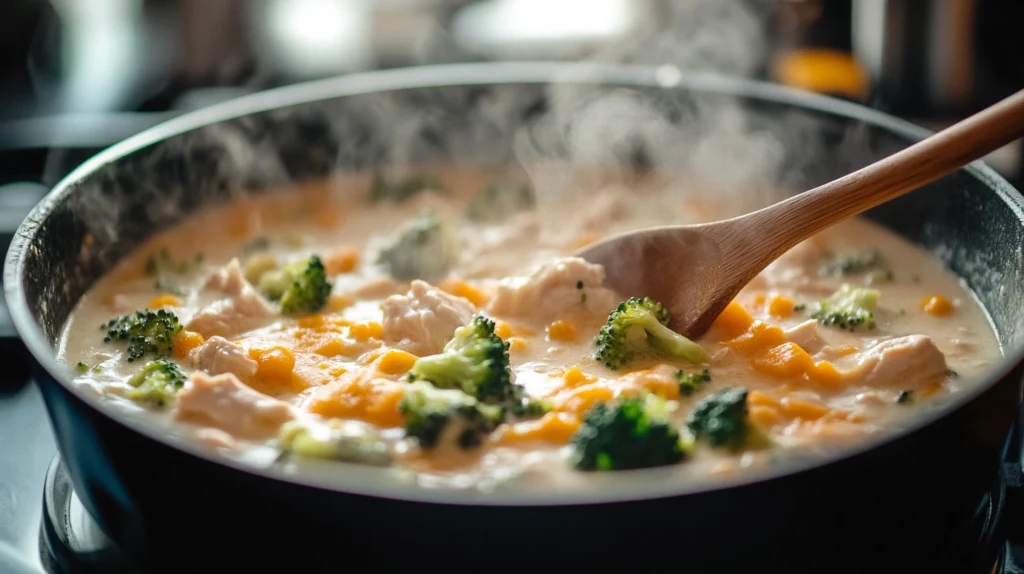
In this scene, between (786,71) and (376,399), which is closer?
(376,399)

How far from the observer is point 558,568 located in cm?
151

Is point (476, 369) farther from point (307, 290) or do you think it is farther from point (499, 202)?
point (499, 202)

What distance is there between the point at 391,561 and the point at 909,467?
829 mm

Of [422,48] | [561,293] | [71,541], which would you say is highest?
[422,48]

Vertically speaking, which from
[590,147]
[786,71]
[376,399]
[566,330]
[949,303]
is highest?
[786,71]

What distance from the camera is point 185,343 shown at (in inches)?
96.7

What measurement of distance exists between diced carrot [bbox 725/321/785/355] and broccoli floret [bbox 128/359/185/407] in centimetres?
127

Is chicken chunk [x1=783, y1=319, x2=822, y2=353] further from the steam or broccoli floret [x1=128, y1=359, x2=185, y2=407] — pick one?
broccoli floret [x1=128, y1=359, x2=185, y2=407]

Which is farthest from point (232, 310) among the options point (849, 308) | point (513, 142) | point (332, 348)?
point (849, 308)

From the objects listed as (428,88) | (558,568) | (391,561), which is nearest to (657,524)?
(558,568)

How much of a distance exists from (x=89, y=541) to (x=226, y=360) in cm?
48

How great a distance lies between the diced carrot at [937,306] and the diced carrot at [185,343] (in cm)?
189

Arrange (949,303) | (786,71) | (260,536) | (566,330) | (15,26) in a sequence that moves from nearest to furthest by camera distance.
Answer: (260,536), (566,330), (949,303), (786,71), (15,26)

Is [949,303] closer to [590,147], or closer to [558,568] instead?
[590,147]
